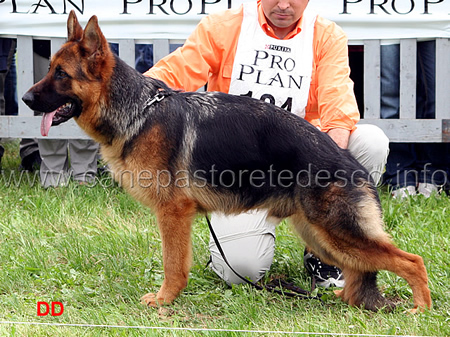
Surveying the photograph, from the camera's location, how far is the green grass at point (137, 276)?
3117 mm

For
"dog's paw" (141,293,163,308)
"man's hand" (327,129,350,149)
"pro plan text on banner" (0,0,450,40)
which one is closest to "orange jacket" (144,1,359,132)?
"man's hand" (327,129,350,149)

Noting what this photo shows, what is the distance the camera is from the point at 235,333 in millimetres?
2939

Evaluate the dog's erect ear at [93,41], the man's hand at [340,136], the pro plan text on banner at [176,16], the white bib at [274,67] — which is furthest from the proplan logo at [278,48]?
the pro plan text on banner at [176,16]

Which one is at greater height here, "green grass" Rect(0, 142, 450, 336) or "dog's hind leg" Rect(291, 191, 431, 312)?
"dog's hind leg" Rect(291, 191, 431, 312)

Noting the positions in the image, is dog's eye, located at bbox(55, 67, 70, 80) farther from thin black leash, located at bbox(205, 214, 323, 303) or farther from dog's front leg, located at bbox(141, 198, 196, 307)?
thin black leash, located at bbox(205, 214, 323, 303)

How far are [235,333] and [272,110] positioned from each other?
1.27m

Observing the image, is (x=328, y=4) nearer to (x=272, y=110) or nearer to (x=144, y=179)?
(x=272, y=110)

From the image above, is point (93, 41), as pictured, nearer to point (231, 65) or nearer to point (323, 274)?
point (231, 65)

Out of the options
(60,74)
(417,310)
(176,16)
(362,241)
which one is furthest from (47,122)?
(176,16)

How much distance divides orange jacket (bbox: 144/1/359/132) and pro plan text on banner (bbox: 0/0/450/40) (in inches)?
67.0

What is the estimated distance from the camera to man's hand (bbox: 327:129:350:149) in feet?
12.0

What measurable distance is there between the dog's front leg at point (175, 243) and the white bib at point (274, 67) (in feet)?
3.63

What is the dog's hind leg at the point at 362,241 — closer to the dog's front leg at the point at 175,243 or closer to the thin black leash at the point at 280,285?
the thin black leash at the point at 280,285

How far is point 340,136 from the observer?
365 cm
